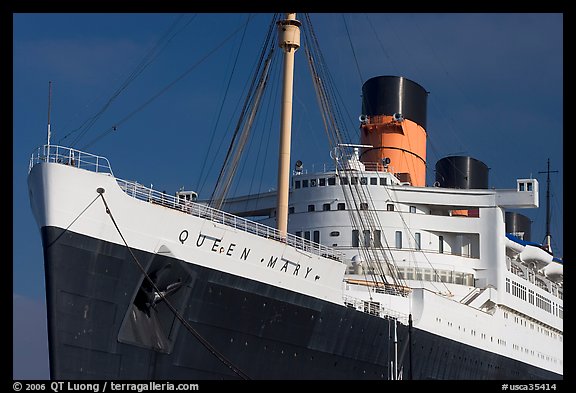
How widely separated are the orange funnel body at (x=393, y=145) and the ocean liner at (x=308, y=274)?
71mm

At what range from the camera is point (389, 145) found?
45.6 metres

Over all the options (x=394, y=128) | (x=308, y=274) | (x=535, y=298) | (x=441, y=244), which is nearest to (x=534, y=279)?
(x=535, y=298)

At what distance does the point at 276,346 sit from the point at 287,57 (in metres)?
9.49

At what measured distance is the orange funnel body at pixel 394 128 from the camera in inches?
1791

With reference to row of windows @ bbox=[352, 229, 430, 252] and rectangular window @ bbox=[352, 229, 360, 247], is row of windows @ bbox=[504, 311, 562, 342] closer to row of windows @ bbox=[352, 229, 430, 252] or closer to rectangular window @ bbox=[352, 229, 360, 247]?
row of windows @ bbox=[352, 229, 430, 252]

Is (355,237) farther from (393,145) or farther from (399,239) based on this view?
(393,145)

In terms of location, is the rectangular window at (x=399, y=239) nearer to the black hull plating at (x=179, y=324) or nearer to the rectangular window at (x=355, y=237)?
the rectangular window at (x=355, y=237)

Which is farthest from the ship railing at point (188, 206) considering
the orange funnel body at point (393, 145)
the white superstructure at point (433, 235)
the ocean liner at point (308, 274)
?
the orange funnel body at point (393, 145)

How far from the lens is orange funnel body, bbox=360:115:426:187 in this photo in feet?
149

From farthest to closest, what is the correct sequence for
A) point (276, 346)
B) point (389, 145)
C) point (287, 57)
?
1. point (389, 145)
2. point (287, 57)
3. point (276, 346)

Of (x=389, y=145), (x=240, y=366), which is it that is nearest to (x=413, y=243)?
(x=389, y=145)

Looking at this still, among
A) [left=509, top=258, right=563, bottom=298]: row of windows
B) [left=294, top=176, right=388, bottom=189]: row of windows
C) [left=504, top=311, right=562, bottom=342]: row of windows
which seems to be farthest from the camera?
[left=509, top=258, right=563, bottom=298]: row of windows

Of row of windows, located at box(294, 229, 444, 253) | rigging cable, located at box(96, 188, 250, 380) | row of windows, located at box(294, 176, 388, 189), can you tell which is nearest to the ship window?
row of windows, located at box(294, 229, 444, 253)
